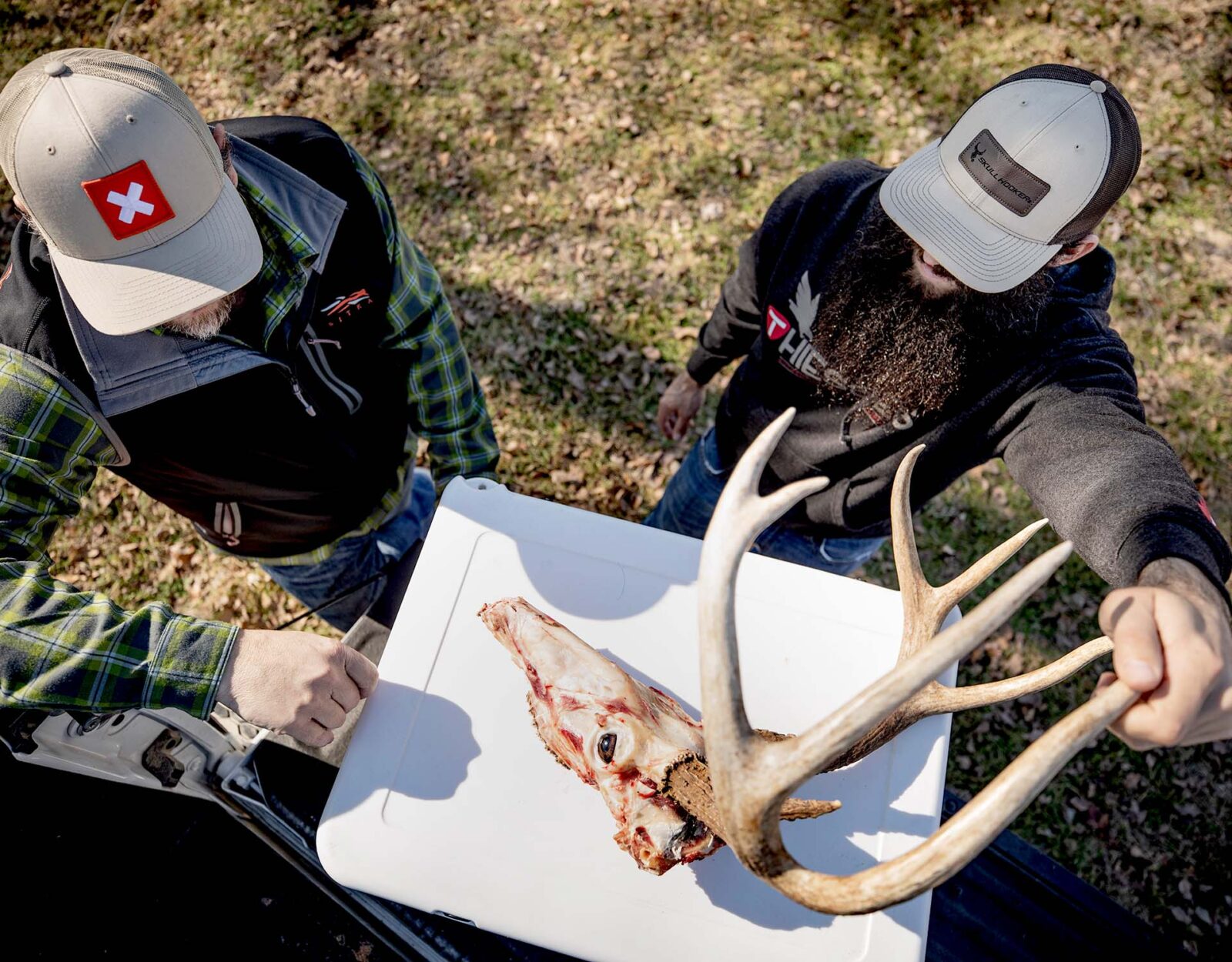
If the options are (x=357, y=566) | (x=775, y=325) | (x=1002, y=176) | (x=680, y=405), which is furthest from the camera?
(x=680, y=405)

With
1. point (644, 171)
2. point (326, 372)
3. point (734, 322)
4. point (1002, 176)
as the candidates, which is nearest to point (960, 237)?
point (1002, 176)

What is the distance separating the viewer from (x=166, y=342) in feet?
6.59

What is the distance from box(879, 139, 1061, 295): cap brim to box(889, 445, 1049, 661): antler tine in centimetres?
63

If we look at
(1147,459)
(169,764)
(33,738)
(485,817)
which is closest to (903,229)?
(1147,459)

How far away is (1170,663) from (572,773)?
4.79 feet

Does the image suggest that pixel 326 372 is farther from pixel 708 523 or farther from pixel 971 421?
pixel 971 421

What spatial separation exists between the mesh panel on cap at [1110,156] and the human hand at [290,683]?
8.22 feet

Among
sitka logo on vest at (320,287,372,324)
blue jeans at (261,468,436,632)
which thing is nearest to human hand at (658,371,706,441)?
blue jeans at (261,468,436,632)

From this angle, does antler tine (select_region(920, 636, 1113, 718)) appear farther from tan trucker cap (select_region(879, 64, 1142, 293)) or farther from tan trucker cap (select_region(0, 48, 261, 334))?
tan trucker cap (select_region(0, 48, 261, 334))

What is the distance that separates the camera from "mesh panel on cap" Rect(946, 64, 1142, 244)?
2186 mm

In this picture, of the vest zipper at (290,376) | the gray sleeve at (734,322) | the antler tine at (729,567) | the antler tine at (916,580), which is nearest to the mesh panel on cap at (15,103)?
the vest zipper at (290,376)

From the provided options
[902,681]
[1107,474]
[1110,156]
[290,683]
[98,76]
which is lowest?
[290,683]

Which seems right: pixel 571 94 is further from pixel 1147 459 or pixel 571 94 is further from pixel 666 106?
pixel 1147 459

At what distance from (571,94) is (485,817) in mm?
5526
